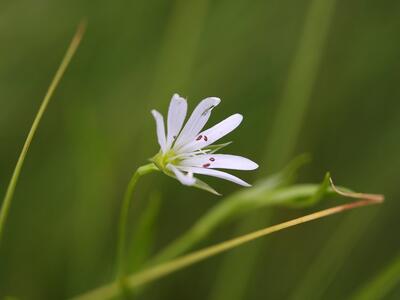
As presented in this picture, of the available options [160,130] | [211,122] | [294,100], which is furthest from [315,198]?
[211,122]

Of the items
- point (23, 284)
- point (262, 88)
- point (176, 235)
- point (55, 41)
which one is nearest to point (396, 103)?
point (262, 88)

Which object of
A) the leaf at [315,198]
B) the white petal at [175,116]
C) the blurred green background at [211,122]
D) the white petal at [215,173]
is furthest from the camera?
the blurred green background at [211,122]

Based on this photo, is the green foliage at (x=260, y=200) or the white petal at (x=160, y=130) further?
the green foliage at (x=260, y=200)

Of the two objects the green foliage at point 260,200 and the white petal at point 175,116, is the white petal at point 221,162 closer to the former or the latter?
the white petal at point 175,116

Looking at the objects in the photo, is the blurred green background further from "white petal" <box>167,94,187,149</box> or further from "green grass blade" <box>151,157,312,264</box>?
"white petal" <box>167,94,187,149</box>

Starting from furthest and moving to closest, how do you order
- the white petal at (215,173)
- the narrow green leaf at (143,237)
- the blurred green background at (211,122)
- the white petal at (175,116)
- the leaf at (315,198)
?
the blurred green background at (211,122)
the narrow green leaf at (143,237)
the leaf at (315,198)
the white petal at (175,116)
the white petal at (215,173)

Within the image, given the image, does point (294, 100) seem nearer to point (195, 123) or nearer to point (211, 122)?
point (211, 122)

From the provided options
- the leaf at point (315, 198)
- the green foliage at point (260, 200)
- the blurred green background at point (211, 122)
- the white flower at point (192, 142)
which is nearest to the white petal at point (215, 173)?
the white flower at point (192, 142)

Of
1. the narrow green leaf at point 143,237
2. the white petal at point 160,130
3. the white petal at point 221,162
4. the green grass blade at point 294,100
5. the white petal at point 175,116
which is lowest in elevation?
the narrow green leaf at point 143,237
